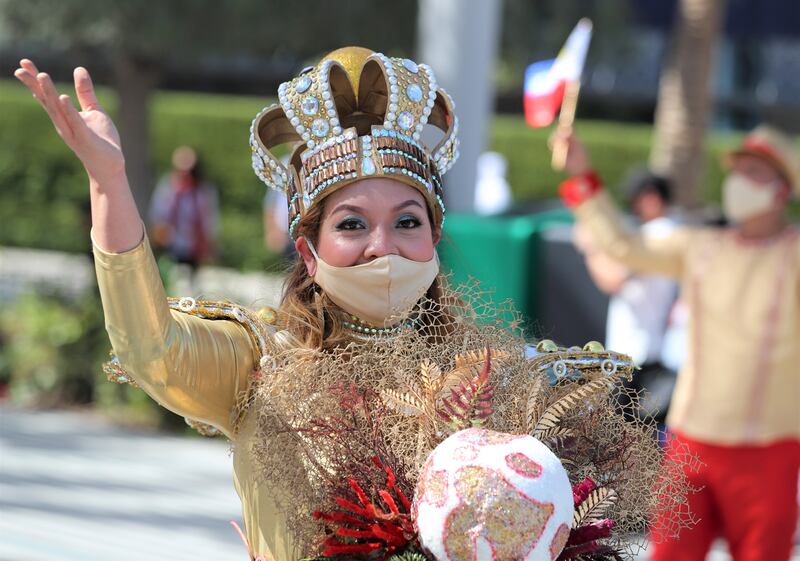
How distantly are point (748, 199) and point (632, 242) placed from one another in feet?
1.77

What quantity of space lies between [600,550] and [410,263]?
652 mm

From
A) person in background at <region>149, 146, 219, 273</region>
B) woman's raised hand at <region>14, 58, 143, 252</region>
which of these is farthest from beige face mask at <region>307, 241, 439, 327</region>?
person in background at <region>149, 146, 219, 273</region>

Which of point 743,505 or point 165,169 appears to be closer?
point 743,505

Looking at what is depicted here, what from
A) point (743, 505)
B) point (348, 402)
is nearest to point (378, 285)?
point (348, 402)

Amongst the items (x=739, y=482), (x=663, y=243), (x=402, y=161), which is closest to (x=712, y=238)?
(x=663, y=243)

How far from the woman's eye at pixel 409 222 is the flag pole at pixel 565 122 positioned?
308cm

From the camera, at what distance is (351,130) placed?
2.68 m

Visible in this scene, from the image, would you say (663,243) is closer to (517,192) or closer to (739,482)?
(739,482)

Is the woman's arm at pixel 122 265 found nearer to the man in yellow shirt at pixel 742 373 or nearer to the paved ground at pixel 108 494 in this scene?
the man in yellow shirt at pixel 742 373

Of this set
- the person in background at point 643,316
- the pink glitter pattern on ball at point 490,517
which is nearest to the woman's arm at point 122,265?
the pink glitter pattern on ball at point 490,517

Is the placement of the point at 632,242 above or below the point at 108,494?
above

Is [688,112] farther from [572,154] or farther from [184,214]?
[572,154]

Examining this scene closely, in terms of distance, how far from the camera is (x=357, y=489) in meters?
2.24

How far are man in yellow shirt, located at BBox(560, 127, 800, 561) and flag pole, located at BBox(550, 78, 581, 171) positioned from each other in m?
0.60
